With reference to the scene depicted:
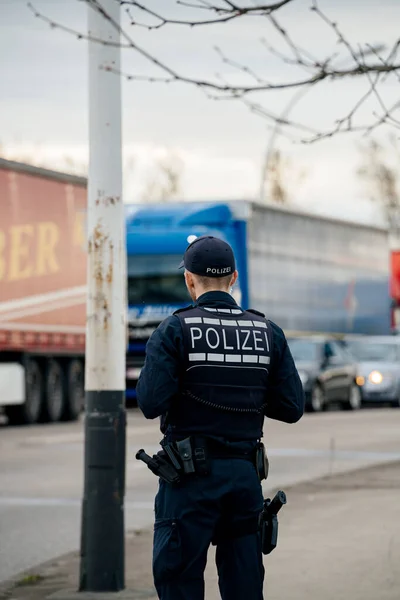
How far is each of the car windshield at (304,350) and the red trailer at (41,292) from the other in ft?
16.1

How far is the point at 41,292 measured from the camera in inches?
1089

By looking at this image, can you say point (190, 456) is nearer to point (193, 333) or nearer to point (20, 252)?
point (193, 333)

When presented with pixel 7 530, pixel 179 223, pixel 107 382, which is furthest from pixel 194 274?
pixel 179 223

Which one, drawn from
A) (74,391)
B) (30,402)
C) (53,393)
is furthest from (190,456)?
(74,391)

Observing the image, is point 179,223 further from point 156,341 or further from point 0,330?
point 156,341

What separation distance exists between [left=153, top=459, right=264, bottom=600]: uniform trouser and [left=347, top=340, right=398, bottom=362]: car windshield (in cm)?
3075

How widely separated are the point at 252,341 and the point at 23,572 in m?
4.57

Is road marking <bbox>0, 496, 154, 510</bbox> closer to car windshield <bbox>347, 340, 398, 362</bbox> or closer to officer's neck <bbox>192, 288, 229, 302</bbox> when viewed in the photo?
officer's neck <bbox>192, 288, 229, 302</bbox>

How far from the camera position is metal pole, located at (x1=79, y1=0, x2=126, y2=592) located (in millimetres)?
8648

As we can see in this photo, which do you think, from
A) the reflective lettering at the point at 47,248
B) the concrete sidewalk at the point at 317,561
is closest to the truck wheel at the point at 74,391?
the reflective lettering at the point at 47,248

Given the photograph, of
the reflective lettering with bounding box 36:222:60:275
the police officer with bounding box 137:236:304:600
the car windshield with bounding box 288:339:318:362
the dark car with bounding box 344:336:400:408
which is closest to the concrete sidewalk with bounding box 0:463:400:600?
the police officer with bounding box 137:236:304:600

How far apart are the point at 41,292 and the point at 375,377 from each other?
1044cm

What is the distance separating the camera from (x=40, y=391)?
28062 mm

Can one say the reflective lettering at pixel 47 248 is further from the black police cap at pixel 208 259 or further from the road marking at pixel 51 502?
the black police cap at pixel 208 259
